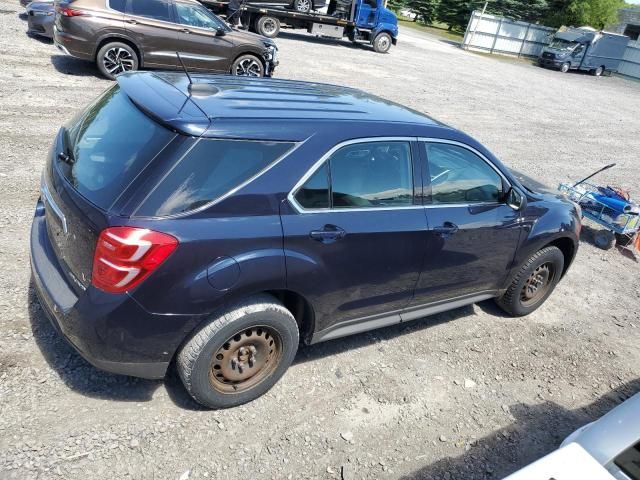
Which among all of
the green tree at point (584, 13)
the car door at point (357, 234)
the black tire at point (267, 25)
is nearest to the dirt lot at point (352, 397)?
the car door at point (357, 234)

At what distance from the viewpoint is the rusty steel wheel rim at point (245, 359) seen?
3.02 meters

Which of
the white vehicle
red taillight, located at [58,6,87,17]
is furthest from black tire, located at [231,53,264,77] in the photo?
the white vehicle

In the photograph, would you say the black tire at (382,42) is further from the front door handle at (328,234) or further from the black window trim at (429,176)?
the front door handle at (328,234)

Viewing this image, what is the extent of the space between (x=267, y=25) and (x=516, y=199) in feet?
56.6

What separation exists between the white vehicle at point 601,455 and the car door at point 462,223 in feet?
5.18

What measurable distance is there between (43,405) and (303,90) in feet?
8.78

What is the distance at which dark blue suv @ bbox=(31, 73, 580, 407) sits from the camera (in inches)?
104

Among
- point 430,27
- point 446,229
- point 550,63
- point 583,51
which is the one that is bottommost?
point 430,27

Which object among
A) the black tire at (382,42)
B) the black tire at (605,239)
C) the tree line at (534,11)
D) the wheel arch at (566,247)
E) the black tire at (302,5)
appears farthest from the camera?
the tree line at (534,11)

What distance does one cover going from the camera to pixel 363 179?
3.33m

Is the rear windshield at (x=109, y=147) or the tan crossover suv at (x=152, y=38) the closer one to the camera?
the rear windshield at (x=109, y=147)

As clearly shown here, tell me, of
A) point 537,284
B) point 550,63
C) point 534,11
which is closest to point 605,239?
point 537,284

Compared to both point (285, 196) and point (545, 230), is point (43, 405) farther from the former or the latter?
point (545, 230)

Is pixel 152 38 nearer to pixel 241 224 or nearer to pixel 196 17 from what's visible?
pixel 196 17
